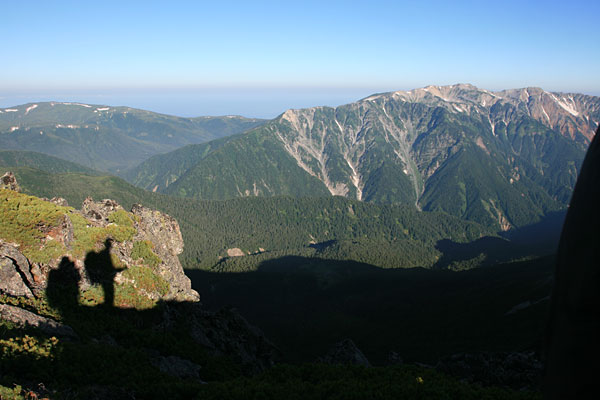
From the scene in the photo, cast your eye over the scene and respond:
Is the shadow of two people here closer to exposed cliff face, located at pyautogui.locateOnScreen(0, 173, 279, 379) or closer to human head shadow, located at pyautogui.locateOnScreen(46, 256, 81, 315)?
human head shadow, located at pyautogui.locateOnScreen(46, 256, 81, 315)

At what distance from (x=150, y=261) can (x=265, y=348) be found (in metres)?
23.1

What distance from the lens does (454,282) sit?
162 metres

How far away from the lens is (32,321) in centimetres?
3070

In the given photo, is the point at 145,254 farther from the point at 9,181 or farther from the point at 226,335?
the point at 9,181

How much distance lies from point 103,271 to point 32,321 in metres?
17.3

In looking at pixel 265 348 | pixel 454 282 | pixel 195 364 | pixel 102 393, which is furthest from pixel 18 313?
pixel 454 282

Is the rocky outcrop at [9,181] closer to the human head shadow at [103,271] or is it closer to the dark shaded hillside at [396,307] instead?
the human head shadow at [103,271]

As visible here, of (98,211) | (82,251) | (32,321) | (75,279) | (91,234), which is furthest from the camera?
(98,211)

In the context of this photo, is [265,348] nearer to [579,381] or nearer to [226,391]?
[226,391]

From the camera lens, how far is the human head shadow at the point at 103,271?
4562 cm

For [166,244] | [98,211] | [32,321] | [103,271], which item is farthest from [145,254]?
[166,244]

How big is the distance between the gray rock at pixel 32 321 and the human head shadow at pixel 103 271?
39.3 ft

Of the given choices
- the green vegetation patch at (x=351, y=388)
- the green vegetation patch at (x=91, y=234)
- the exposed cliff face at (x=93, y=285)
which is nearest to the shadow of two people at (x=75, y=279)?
the exposed cliff face at (x=93, y=285)

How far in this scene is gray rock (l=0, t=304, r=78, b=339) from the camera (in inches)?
1168
